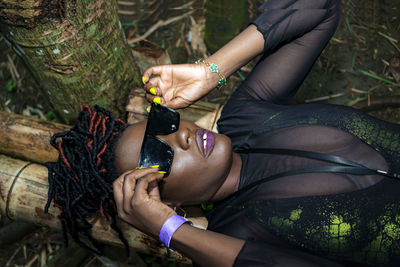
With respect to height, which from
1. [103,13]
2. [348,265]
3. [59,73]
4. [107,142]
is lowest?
[348,265]

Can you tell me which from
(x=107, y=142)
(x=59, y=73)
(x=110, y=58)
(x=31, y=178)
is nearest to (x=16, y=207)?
(x=31, y=178)

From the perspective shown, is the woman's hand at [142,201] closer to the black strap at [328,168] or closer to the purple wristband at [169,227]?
the purple wristband at [169,227]

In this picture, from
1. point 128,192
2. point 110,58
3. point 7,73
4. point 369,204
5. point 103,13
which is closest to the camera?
point 128,192

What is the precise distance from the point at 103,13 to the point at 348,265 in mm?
2591

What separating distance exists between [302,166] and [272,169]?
22 centimetres

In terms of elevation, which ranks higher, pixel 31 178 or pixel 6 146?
pixel 6 146

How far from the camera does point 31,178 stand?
2.57 metres

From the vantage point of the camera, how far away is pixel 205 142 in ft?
7.24

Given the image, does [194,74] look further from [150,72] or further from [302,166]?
[302,166]

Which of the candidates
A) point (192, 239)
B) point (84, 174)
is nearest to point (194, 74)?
point (84, 174)

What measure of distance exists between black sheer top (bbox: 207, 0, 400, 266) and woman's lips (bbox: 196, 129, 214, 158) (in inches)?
17.8

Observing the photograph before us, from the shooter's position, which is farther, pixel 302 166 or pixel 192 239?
pixel 302 166

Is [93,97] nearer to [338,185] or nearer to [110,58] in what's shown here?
[110,58]

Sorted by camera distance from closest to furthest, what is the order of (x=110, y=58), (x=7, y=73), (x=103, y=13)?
1. (x=103, y=13)
2. (x=110, y=58)
3. (x=7, y=73)
